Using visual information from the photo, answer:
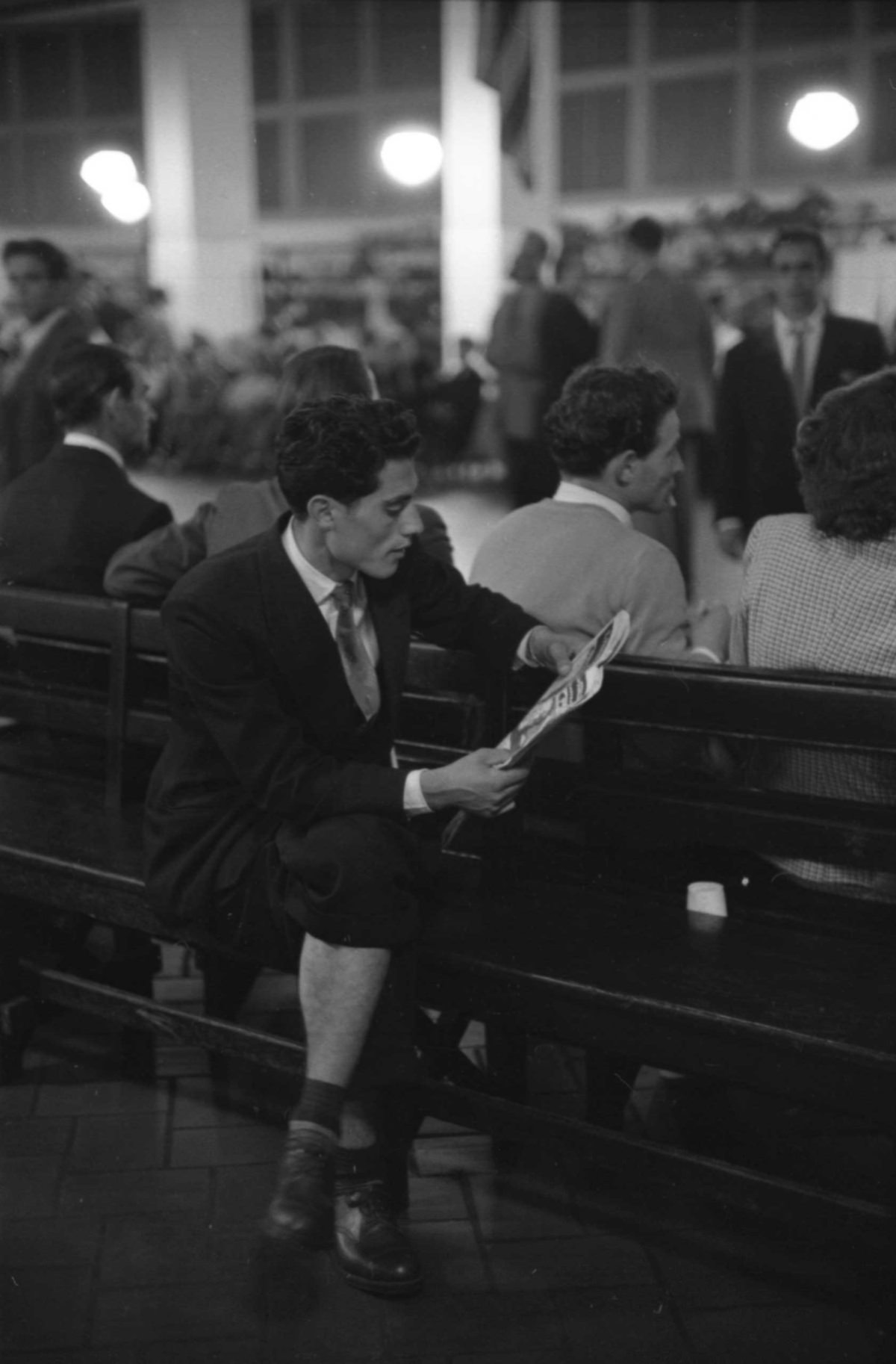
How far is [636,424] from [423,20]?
1051cm

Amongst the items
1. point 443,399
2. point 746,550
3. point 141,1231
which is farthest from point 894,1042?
point 443,399

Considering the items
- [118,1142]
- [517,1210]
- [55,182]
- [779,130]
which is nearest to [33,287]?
[118,1142]

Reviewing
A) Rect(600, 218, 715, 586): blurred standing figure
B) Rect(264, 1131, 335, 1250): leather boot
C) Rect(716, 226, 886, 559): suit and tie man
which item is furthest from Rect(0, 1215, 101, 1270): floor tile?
Rect(600, 218, 715, 586): blurred standing figure

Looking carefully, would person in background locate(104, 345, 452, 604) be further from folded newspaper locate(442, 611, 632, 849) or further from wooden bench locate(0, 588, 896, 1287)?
folded newspaper locate(442, 611, 632, 849)

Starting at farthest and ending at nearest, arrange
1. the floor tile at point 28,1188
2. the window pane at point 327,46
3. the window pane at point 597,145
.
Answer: the window pane at point 327,46, the window pane at point 597,145, the floor tile at point 28,1188

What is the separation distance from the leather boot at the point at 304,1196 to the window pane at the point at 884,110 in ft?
35.9

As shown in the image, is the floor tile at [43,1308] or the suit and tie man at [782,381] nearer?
the floor tile at [43,1308]

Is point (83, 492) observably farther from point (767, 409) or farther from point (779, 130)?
point (779, 130)

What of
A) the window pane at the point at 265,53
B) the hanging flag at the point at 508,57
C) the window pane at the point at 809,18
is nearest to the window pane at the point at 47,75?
the window pane at the point at 265,53

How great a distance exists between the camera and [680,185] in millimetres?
13727

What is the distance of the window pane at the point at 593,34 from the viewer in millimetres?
12281

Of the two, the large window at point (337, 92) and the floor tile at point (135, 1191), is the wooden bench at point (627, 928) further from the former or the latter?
the large window at point (337, 92)

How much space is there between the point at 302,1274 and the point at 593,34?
1145cm

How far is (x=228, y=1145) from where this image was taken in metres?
3.18
